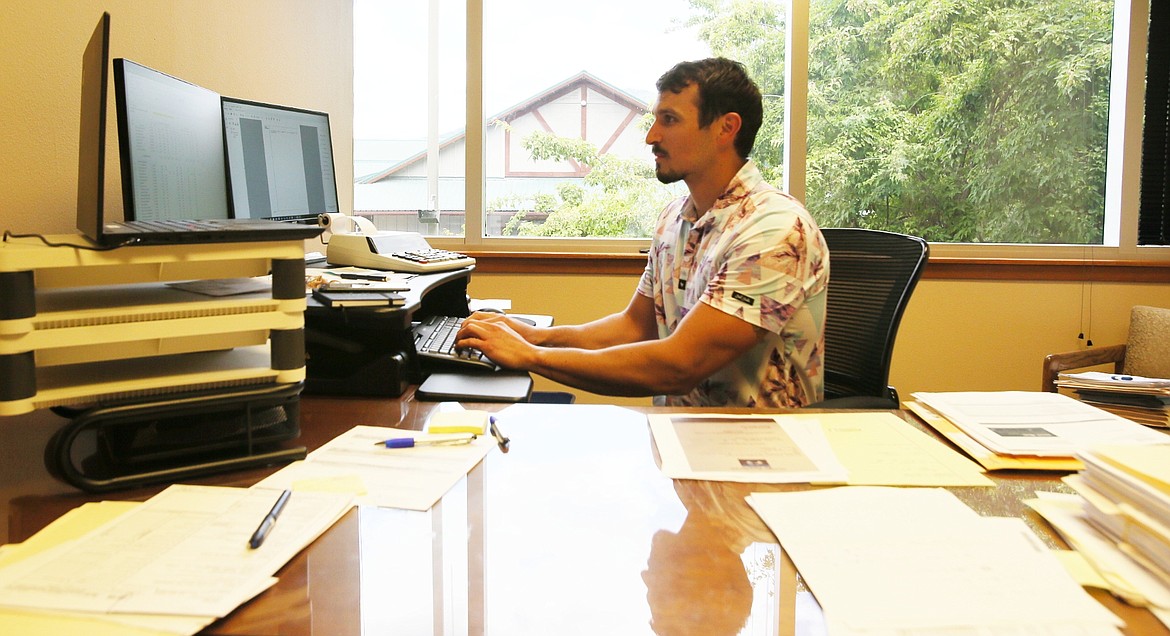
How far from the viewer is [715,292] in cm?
162

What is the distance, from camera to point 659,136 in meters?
1.97

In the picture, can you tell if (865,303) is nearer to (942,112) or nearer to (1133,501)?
(1133,501)

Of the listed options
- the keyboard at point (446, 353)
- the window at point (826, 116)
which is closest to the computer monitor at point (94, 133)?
the keyboard at point (446, 353)

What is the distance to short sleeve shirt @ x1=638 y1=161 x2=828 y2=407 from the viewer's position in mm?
1618

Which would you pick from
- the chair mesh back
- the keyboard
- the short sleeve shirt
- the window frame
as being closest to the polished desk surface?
the keyboard

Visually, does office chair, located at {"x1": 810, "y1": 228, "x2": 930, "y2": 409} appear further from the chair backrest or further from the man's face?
the chair backrest

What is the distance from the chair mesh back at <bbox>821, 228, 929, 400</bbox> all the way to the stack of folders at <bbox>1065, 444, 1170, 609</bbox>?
90 cm

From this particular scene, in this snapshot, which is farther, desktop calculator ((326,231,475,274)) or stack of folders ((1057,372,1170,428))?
desktop calculator ((326,231,475,274))

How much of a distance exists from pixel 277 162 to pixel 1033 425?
177 cm

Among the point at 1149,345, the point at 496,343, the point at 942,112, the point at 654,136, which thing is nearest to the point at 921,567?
the point at 496,343

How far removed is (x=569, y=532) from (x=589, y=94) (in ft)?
9.39

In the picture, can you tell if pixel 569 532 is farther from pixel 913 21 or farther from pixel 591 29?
pixel 913 21

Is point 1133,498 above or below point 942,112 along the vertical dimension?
below

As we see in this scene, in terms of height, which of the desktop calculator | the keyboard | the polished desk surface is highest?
the desktop calculator
